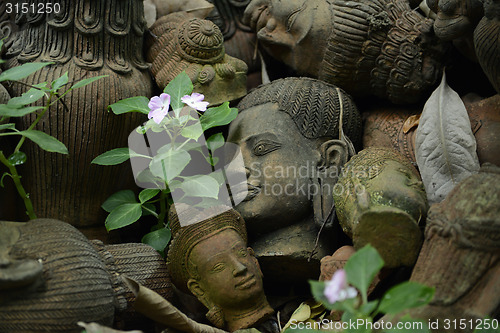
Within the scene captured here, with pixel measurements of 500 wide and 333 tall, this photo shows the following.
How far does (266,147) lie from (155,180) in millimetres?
336

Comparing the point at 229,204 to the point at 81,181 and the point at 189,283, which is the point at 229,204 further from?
the point at 81,181

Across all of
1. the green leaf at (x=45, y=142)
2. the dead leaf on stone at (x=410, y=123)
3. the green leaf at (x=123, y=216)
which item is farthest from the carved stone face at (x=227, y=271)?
the dead leaf on stone at (x=410, y=123)

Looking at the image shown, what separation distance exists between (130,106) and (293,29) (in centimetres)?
62

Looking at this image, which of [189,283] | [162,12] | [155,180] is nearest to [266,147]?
[155,180]

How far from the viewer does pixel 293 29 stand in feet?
6.53

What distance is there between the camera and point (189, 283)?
1.61 m

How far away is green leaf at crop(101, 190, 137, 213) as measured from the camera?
1.81 meters

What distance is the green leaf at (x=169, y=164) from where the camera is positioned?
161 cm

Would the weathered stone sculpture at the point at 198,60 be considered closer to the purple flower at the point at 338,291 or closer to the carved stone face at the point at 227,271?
the carved stone face at the point at 227,271

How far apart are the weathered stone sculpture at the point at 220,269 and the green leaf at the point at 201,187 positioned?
0.05m

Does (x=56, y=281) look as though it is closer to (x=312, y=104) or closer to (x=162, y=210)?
(x=162, y=210)

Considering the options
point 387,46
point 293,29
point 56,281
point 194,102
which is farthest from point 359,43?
point 56,281

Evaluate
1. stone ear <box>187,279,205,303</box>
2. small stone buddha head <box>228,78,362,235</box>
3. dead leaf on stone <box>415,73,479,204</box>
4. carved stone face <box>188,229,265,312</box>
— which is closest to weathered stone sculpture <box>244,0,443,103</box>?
small stone buddha head <box>228,78,362,235</box>

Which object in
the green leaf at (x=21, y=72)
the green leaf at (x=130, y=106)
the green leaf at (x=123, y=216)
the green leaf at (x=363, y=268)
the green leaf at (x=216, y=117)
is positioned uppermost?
the green leaf at (x=21, y=72)
